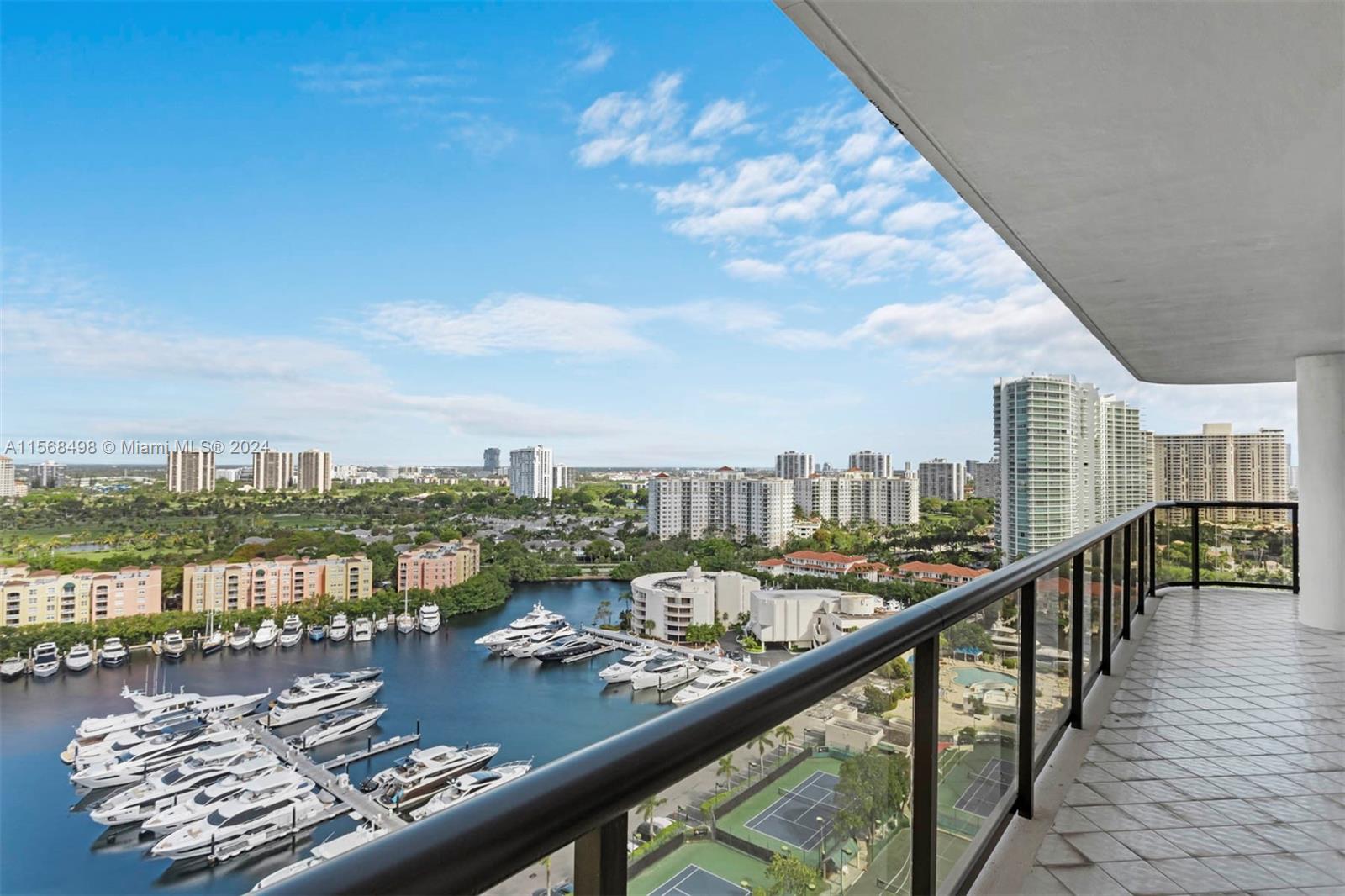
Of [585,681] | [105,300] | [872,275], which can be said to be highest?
[872,275]

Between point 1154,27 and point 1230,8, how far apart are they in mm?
152

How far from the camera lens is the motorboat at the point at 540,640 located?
17734 mm

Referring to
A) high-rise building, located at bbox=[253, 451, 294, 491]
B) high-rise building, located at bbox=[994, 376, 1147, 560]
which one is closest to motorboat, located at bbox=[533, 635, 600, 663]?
high-rise building, located at bbox=[253, 451, 294, 491]

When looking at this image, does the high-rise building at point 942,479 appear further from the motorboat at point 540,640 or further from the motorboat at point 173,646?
the motorboat at point 173,646

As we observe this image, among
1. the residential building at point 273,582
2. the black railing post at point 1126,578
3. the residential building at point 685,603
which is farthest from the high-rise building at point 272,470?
the black railing post at point 1126,578

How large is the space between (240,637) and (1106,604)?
17.8m

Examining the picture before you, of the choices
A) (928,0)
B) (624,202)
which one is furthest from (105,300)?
(928,0)

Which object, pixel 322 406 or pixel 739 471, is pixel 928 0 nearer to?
pixel 739 471

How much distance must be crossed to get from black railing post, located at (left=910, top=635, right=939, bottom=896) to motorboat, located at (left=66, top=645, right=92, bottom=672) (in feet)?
59.9

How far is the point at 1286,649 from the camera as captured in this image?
543cm

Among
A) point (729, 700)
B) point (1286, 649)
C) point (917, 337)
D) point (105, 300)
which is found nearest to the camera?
point (729, 700)

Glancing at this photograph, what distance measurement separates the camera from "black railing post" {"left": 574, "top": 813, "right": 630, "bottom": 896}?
69 cm

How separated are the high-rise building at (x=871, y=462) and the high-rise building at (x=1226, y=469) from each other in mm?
15617

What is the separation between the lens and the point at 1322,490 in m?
6.38
